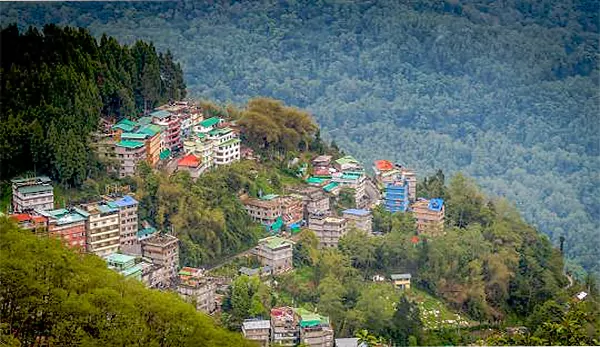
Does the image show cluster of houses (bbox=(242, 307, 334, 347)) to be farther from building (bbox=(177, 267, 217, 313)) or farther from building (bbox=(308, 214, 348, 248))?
building (bbox=(308, 214, 348, 248))

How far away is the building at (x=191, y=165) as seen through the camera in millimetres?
7469

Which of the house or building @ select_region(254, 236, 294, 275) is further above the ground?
building @ select_region(254, 236, 294, 275)

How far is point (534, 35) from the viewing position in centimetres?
870

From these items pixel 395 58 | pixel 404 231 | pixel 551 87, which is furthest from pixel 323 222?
pixel 551 87

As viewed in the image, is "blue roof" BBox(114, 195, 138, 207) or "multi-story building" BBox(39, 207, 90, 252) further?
"blue roof" BBox(114, 195, 138, 207)

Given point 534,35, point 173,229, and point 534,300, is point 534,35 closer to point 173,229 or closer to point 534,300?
point 534,300

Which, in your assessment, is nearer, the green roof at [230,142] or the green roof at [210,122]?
the green roof at [230,142]

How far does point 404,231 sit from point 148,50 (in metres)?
2.29

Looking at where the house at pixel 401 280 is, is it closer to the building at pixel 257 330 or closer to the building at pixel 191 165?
the building at pixel 257 330

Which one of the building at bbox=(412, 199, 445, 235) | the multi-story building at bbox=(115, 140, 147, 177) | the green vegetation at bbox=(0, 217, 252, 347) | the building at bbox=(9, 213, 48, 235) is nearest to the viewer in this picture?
the green vegetation at bbox=(0, 217, 252, 347)

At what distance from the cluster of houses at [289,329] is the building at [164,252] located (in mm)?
570

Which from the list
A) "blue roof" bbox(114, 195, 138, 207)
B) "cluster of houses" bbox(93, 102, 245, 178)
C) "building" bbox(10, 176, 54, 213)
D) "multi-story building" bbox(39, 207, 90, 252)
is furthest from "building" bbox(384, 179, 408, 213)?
"building" bbox(10, 176, 54, 213)

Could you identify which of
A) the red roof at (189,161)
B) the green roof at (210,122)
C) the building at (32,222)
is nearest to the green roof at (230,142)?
the green roof at (210,122)

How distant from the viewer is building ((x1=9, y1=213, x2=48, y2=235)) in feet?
21.0
